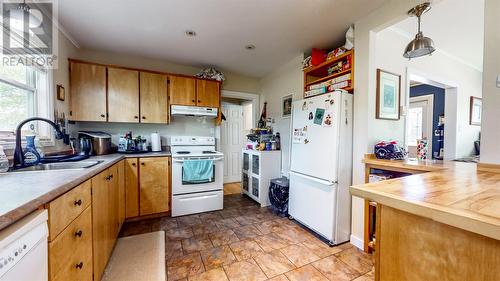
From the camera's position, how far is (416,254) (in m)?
0.73

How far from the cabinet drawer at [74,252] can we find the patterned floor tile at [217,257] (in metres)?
0.83

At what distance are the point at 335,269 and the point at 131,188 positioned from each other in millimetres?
2389

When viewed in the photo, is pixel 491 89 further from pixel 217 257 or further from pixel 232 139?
pixel 232 139

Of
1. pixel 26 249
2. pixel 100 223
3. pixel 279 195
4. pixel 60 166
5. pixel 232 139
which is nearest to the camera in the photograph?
pixel 26 249

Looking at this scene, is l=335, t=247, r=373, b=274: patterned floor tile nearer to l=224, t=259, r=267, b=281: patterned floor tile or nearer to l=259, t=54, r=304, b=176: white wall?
l=224, t=259, r=267, b=281: patterned floor tile

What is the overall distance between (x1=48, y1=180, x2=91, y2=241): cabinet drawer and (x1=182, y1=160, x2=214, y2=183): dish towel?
4.68ft

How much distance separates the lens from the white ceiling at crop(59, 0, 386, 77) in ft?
5.79

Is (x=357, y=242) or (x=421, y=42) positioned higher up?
(x=421, y=42)

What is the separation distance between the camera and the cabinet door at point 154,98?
9.07 ft

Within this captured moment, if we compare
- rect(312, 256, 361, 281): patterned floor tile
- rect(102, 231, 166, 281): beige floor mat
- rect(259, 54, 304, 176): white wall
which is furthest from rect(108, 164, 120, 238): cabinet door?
rect(259, 54, 304, 176): white wall

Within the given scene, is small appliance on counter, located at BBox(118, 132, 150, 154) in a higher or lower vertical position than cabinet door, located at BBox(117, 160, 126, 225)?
higher

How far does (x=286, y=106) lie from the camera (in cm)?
323

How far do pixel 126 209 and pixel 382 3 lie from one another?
137 inches

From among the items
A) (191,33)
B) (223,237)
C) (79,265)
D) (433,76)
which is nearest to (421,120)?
(433,76)
